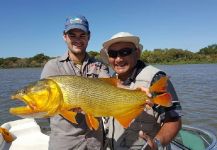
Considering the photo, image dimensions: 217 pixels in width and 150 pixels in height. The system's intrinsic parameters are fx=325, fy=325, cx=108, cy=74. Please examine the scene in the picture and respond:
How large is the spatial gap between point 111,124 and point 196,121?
975 cm

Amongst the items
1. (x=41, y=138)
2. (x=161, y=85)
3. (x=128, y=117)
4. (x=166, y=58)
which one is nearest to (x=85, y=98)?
(x=128, y=117)

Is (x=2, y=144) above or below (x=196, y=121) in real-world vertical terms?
above

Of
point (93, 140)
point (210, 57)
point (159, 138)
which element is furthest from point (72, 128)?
point (210, 57)

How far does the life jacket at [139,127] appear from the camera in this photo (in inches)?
144

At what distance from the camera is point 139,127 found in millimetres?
3701

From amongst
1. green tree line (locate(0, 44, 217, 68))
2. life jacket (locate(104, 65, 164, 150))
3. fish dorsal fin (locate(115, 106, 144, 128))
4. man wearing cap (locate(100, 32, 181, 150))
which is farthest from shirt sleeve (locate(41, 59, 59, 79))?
green tree line (locate(0, 44, 217, 68))

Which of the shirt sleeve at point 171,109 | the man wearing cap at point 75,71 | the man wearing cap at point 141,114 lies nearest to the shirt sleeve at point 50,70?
the man wearing cap at point 75,71

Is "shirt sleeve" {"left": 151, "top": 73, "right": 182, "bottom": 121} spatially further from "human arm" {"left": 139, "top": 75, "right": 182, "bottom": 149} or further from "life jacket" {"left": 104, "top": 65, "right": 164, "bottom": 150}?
"life jacket" {"left": 104, "top": 65, "right": 164, "bottom": 150}

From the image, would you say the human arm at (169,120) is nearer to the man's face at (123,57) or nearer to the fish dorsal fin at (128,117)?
the fish dorsal fin at (128,117)

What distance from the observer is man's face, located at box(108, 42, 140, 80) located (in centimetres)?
390

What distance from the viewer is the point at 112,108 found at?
3250mm

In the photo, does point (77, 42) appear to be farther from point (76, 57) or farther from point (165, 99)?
point (165, 99)

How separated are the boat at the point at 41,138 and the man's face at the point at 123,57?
6.85 ft

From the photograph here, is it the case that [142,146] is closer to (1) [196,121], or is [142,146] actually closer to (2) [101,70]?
(2) [101,70]
